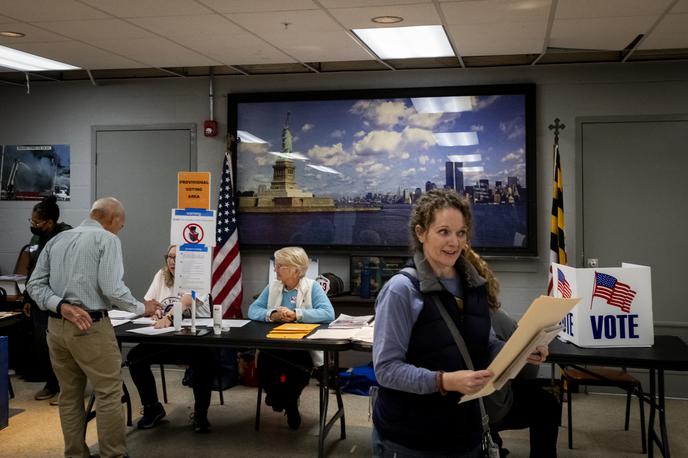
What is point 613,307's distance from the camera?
11.9ft

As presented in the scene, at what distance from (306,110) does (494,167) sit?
170 cm

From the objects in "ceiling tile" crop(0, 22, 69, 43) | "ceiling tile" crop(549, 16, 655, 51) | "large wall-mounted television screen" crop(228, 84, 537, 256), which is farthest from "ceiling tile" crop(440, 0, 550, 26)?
"ceiling tile" crop(0, 22, 69, 43)

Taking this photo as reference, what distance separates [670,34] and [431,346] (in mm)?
3515

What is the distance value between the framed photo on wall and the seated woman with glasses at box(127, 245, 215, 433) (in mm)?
1592

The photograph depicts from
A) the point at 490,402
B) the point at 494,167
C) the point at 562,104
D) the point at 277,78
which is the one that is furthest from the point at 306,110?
the point at 490,402

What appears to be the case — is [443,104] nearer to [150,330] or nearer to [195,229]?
[195,229]

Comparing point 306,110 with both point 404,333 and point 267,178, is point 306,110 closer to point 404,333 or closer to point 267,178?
point 267,178

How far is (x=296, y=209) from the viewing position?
6176 millimetres

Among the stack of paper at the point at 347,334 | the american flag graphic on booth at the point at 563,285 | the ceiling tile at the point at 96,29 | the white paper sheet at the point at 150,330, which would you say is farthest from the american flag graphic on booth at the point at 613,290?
the ceiling tile at the point at 96,29

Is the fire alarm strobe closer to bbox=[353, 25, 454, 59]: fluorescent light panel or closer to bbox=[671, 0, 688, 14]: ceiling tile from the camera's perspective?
bbox=[353, 25, 454, 59]: fluorescent light panel

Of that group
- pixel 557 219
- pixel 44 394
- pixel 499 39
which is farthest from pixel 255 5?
pixel 44 394

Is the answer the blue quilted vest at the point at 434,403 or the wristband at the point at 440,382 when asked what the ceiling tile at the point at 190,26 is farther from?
the wristband at the point at 440,382

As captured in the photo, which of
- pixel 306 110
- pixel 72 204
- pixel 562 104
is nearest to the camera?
pixel 562 104

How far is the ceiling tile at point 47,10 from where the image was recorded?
3877 mm
